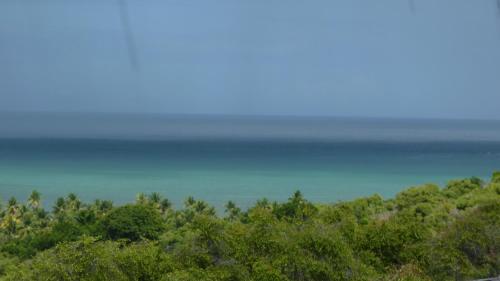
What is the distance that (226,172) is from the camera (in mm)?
142500

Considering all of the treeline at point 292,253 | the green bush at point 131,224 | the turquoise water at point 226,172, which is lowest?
the green bush at point 131,224

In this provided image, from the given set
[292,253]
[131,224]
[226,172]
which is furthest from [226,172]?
[292,253]

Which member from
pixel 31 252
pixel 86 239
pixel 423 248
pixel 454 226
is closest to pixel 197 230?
pixel 86 239

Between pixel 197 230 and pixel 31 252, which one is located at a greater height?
pixel 197 230

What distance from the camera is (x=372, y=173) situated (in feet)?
470

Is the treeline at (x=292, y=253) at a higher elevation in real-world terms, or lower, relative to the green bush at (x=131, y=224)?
higher

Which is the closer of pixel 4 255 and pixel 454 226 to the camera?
pixel 454 226

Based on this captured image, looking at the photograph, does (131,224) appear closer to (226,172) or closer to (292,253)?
(292,253)

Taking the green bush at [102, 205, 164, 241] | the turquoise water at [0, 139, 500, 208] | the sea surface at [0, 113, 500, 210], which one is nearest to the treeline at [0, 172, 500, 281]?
the green bush at [102, 205, 164, 241]

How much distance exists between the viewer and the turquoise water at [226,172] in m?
112

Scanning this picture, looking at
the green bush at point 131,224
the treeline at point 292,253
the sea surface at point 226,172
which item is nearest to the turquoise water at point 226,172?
the sea surface at point 226,172

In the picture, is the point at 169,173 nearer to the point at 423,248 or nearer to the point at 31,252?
the point at 31,252

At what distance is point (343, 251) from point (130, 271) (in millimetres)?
7228

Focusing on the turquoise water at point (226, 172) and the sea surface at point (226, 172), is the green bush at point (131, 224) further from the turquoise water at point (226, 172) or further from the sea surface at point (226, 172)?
the sea surface at point (226, 172)
